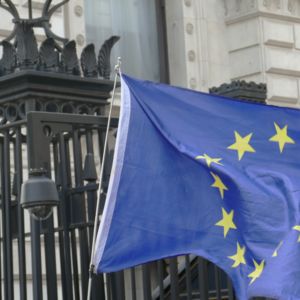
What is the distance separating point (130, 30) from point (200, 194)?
1039cm

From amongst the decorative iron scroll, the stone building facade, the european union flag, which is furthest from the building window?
the european union flag

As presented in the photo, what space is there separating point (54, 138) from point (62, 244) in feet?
1.79

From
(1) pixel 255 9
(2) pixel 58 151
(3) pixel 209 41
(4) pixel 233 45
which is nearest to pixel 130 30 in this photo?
(3) pixel 209 41

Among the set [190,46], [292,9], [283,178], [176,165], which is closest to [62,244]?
[176,165]

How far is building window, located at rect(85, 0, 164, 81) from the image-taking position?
15758 mm

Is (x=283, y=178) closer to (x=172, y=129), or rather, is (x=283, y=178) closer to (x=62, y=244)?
(x=172, y=129)

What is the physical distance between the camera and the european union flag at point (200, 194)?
19.1ft

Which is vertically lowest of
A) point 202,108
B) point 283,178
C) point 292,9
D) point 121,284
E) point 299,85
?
point 121,284

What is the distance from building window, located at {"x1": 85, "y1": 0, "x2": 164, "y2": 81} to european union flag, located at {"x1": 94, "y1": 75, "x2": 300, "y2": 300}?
9392mm

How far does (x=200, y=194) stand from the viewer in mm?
6043

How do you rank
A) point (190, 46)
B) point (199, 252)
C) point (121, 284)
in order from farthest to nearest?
point (190, 46)
point (121, 284)
point (199, 252)

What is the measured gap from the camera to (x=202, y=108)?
6324 mm

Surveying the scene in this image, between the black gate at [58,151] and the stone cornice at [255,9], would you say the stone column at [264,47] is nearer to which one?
the stone cornice at [255,9]

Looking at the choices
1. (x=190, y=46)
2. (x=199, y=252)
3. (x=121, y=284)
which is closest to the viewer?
(x=199, y=252)
